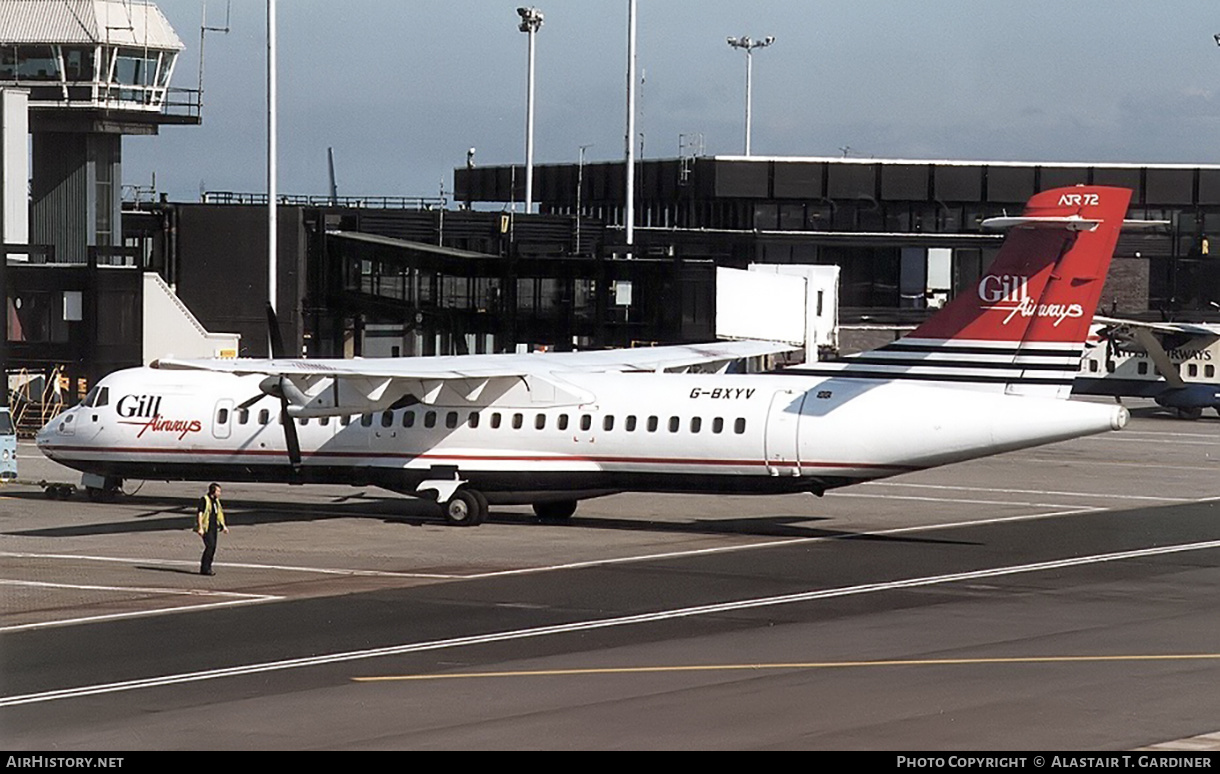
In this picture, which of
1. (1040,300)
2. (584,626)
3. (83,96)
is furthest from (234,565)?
(83,96)

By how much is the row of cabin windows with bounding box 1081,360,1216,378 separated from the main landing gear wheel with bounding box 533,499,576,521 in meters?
40.2

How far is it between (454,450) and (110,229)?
29.5 metres

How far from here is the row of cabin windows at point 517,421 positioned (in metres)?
33.4

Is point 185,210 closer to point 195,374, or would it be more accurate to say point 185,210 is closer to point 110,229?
point 110,229

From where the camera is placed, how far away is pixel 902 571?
29.0 metres

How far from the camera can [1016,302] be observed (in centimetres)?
3306

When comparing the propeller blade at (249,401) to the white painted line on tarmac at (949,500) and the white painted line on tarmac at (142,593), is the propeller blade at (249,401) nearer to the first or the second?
the white painted line on tarmac at (142,593)

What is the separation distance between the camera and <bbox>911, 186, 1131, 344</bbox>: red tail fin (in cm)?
3253

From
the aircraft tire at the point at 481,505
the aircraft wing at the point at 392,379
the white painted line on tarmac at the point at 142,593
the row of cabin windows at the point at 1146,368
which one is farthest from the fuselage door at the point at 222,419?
the row of cabin windows at the point at 1146,368

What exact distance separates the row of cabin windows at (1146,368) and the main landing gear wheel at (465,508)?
42334 millimetres

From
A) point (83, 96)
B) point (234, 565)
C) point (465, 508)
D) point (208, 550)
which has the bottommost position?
point (234, 565)

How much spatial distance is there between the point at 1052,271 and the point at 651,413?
26.7 ft

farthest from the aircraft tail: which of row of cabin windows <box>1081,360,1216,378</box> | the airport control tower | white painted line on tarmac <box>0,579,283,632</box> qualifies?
row of cabin windows <box>1081,360,1216,378</box>

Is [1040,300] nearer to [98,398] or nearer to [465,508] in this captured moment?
[465,508]
